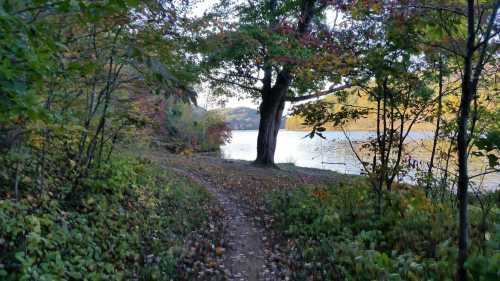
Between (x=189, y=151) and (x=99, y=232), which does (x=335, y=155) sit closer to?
(x=189, y=151)

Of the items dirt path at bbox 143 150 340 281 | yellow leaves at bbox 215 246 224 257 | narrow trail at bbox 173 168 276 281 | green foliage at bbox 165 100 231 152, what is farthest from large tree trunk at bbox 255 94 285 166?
yellow leaves at bbox 215 246 224 257

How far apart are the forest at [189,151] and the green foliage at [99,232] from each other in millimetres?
22

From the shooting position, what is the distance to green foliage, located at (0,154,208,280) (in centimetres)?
347

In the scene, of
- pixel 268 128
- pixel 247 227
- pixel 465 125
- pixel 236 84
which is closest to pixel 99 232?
pixel 247 227

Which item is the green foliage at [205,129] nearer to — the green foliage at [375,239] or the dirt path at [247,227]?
the dirt path at [247,227]

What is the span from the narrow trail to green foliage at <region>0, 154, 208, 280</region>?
0.73 metres

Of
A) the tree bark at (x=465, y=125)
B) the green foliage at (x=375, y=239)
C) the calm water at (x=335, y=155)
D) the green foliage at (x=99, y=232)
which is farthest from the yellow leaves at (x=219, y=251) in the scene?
the tree bark at (x=465, y=125)

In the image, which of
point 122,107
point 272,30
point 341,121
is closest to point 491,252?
point 341,121

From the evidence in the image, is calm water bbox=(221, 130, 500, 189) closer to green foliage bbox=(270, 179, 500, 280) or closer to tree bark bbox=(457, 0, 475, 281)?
green foliage bbox=(270, 179, 500, 280)

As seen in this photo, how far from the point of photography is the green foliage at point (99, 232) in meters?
3.47

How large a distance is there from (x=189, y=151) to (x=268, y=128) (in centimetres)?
1102

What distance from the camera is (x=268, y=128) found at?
1742 centimetres

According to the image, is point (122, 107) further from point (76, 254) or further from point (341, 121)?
point (341, 121)

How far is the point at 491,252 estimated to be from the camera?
3604 millimetres
